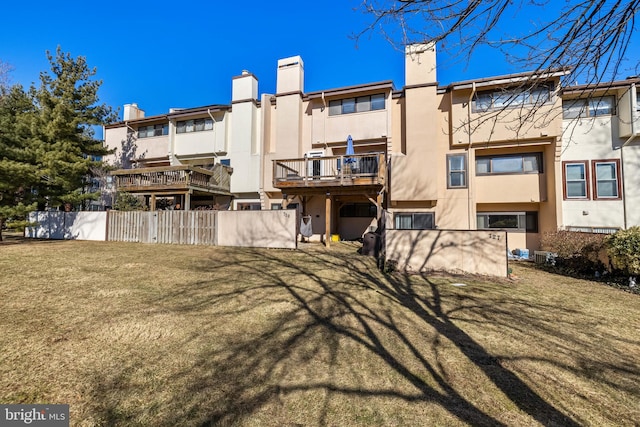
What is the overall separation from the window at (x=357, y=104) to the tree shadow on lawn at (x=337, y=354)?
10574 mm

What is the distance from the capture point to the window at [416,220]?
43.6ft

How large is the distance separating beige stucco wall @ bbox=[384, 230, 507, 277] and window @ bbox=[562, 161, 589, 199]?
7753 mm

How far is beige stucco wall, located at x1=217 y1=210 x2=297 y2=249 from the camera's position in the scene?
11.7m

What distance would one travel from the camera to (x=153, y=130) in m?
18.8

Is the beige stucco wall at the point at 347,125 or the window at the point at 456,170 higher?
the beige stucco wall at the point at 347,125

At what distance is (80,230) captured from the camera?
14.4m

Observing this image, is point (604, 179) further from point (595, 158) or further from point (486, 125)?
point (486, 125)

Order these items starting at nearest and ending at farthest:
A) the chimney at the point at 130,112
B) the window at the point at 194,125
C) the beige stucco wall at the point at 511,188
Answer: the beige stucco wall at the point at 511,188
the window at the point at 194,125
the chimney at the point at 130,112

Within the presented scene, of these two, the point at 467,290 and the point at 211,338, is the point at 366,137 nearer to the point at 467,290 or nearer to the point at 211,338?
the point at 467,290

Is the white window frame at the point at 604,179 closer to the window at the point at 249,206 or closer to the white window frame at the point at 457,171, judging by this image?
the white window frame at the point at 457,171

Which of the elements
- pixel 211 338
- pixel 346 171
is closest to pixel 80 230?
pixel 346 171

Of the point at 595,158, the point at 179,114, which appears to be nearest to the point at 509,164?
the point at 595,158

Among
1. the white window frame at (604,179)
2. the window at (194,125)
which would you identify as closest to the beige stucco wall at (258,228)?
the window at (194,125)

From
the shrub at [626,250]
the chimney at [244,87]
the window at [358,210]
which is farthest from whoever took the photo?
the chimney at [244,87]
